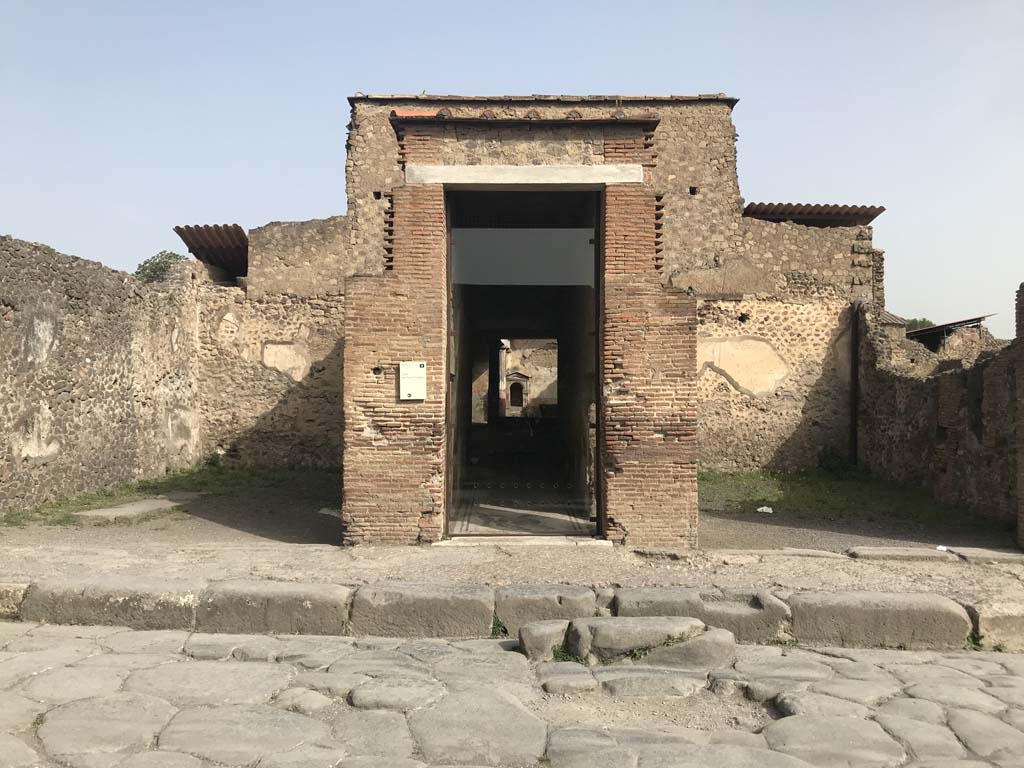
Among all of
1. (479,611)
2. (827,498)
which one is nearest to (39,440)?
(479,611)

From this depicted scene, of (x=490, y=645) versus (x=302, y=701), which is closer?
(x=302, y=701)

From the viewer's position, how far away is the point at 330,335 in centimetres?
1355

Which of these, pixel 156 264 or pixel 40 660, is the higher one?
pixel 156 264

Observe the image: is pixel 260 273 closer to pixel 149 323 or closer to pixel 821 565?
pixel 149 323

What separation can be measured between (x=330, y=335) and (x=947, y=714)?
11.4 meters

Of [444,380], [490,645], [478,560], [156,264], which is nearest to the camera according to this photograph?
[490,645]

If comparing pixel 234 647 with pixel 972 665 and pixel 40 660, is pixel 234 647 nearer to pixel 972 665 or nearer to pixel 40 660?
pixel 40 660

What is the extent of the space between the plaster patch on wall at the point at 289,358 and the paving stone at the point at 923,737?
11452 millimetres

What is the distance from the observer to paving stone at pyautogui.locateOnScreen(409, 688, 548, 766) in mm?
3119

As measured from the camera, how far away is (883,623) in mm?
4777

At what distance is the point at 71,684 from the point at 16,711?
37 centimetres

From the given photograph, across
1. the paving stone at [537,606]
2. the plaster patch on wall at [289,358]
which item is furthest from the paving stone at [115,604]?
the plaster patch on wall at [289,358]

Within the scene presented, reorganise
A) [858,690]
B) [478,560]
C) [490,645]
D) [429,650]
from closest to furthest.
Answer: [858,690] < [429,650] < [490,645] < [478,560]

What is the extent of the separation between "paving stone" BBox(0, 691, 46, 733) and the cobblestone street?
0.04ft
